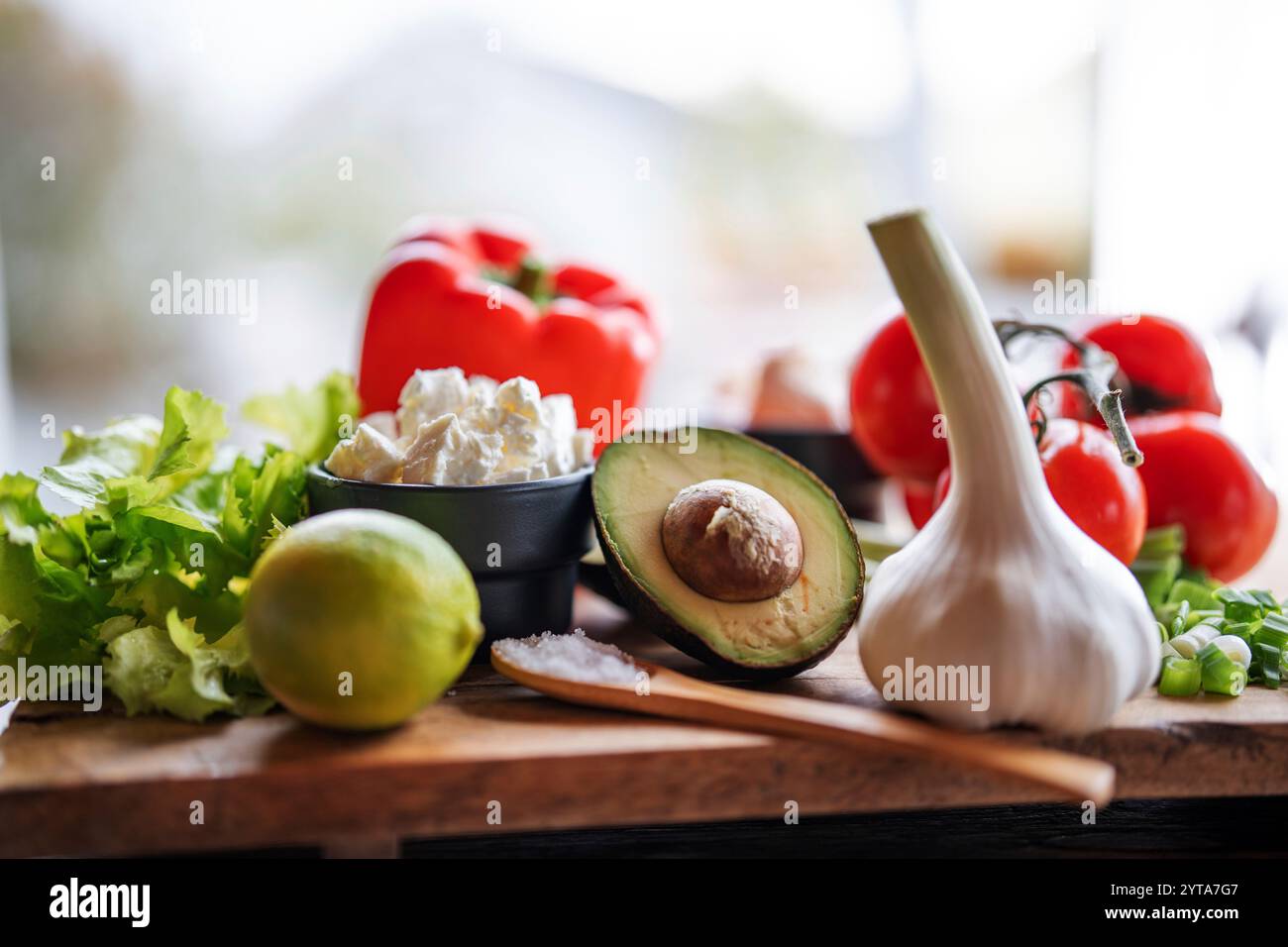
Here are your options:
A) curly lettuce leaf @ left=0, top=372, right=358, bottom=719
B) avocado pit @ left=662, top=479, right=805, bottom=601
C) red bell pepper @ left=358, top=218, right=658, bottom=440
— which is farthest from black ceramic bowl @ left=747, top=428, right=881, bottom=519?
curly lettuce leaf @ left=0, top=372, right=358, bottom=719

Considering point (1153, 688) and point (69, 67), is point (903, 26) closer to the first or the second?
point (69, 67)

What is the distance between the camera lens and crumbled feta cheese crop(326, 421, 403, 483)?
0.92 m

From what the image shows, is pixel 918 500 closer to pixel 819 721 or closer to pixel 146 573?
pixel 819 721

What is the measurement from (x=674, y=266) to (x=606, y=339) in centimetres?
109

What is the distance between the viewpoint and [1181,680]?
0.86 metres

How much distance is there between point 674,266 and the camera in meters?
2.43

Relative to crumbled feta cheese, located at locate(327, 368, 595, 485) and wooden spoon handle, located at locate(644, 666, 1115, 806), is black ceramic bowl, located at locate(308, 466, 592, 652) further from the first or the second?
wooden spoon handle, located at locate(644, 666, 1115, 806)

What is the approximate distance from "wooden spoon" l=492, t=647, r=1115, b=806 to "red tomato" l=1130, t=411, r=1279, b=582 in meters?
0.46

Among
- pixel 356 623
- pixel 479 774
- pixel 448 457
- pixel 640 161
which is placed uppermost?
pixel 640 161

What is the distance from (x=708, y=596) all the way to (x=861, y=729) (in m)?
0.18

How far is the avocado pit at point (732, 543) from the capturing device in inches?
33.6

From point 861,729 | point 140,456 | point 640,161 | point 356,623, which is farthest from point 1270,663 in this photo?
point 640,161

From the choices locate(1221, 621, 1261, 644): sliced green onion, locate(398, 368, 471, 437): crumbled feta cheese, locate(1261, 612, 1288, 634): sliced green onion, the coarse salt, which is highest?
locate(398, 368, 471, 437): crumbled feta cheese

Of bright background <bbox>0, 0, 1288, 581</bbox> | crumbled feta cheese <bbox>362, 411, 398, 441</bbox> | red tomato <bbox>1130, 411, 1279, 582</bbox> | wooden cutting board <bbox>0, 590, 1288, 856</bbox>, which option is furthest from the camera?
bright background <bbox>0, 0, 1288, 581</bbox>
